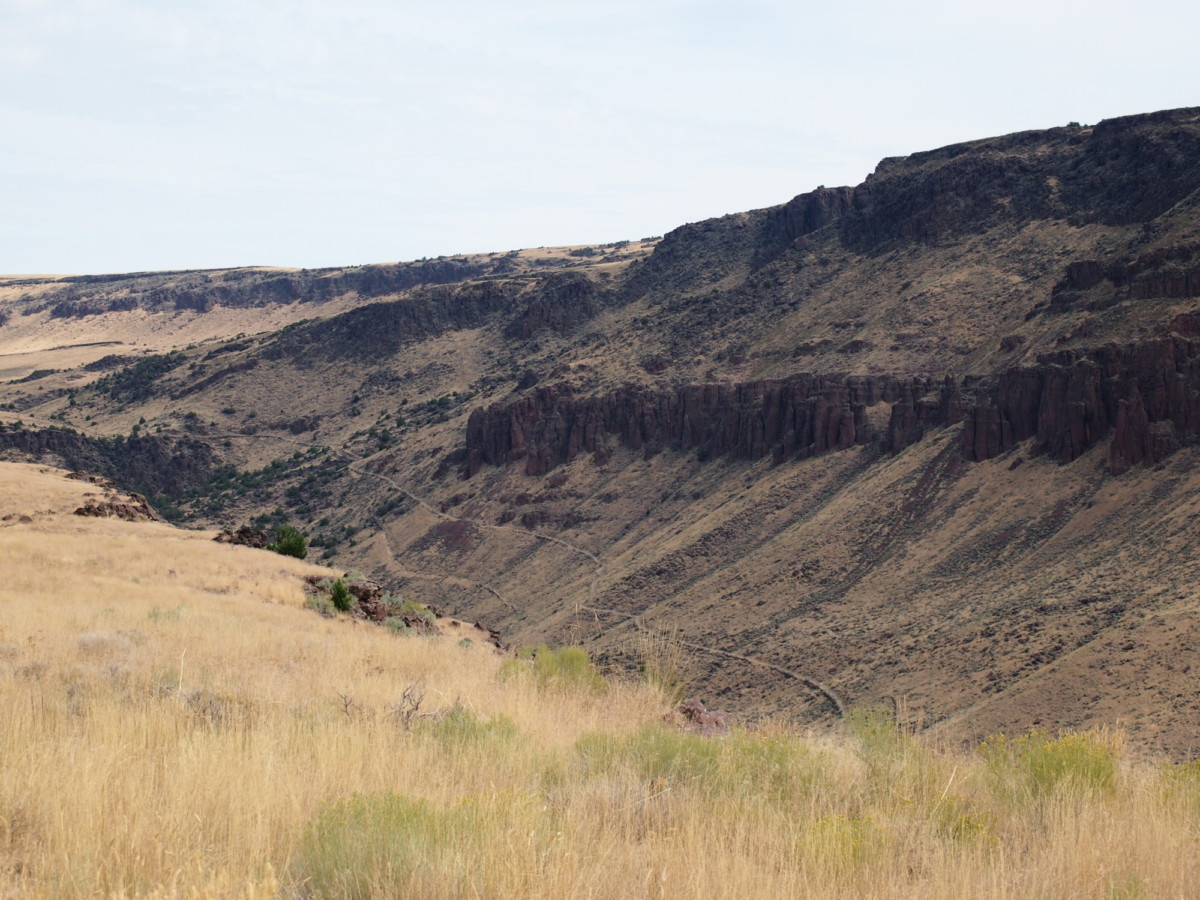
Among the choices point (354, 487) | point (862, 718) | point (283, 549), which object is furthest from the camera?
point (354, 487)

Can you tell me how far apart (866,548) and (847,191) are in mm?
57610

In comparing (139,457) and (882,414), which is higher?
(882,414)

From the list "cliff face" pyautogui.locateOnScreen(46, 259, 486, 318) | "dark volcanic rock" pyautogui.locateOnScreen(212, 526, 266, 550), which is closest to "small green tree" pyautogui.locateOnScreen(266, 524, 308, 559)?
"dark volcanic rock" pyautogui.locateOnScreen(212, 526, 266, 550)

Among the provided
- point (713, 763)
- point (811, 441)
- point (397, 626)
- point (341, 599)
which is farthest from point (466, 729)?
point (811, 441)

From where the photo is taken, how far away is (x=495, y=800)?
19.1ft

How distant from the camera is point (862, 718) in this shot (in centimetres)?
944

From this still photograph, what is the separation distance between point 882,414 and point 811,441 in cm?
452

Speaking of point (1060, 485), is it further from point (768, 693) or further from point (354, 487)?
point (354, 487)

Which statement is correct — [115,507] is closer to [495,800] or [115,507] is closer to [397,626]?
[397,626]

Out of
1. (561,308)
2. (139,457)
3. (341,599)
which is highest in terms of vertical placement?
(561,308)

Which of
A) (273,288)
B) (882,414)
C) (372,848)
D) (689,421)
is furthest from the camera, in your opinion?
(273,288)

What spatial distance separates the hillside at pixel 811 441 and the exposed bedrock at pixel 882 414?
0.54 feet

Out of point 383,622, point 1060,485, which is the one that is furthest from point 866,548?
point 383,622

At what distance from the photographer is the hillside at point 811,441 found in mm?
34312
